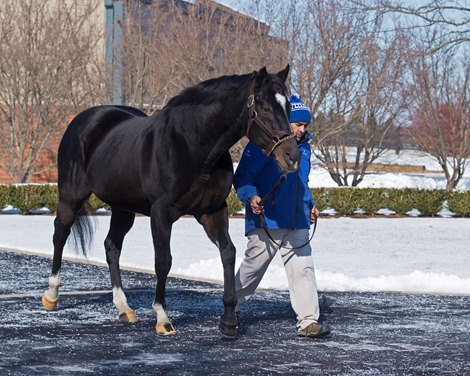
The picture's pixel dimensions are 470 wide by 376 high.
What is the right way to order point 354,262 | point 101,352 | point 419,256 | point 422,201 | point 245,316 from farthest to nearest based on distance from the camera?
point 422,201 < point 419,256 < point 354,262 < point 245,316 < point 101,352

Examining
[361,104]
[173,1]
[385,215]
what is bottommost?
[385,215]

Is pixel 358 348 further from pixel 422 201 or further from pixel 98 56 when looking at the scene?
pixel 98 56

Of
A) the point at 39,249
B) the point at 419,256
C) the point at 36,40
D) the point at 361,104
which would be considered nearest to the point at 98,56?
the point at 36,40

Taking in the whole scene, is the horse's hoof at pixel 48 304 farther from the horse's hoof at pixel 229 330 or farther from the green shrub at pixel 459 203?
the green shrub at pixel 459 203

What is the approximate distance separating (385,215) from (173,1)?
27.3ft

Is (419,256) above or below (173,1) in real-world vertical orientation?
below

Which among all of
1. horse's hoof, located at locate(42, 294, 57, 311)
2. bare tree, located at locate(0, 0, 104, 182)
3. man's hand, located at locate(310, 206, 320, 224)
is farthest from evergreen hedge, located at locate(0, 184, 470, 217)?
man's hand, located at locate(310, 206, 320, 224)

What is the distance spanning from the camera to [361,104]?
26.2m

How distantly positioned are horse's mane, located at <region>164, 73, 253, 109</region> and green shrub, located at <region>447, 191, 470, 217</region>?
1831cm

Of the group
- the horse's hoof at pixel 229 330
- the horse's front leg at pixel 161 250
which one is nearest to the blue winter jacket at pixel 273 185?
the horse's front leg at pixel 161 250

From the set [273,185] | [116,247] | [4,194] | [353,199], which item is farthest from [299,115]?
[4,194]

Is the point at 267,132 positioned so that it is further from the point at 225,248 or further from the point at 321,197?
the point at 321,197

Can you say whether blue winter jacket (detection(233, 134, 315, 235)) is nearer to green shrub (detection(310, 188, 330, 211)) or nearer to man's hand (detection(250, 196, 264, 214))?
man's hand (detection(250, 196, 264, 214))

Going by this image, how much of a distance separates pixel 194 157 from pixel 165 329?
138 cm
